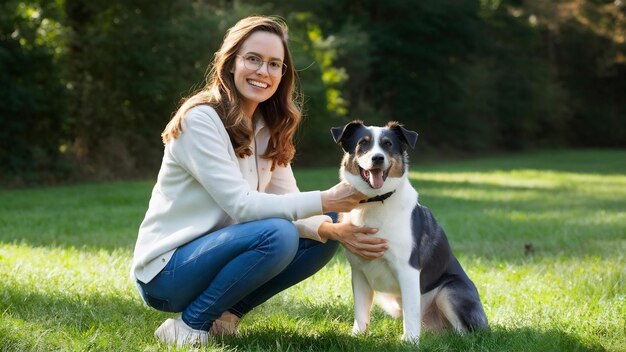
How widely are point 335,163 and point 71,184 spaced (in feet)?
36.2

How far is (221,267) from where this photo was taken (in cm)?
352

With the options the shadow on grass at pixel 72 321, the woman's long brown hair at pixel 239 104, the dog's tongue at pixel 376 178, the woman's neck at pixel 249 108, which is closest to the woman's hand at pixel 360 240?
the dog's tongue at pixel 376 178

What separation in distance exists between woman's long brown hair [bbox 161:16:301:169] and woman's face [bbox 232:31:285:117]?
4 centimetres

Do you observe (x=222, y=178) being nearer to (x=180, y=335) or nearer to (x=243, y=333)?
(x=180, y=335)

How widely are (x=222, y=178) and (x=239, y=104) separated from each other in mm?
512

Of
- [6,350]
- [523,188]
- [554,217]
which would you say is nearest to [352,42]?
[523,188]

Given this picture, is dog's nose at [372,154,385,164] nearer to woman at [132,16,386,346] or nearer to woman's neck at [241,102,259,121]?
woman at [132,16,386,346]

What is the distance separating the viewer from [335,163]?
989 inches

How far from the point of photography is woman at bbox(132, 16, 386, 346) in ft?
11.4

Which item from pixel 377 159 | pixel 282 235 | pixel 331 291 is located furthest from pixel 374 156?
pixel 331 291

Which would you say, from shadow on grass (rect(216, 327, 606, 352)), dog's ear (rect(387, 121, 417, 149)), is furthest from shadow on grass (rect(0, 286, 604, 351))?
dog's ear (rect(387, 121, 417, 149))

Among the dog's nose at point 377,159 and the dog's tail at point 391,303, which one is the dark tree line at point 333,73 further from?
the dog's tail at point 391,303

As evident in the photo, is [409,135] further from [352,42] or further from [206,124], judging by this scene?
[352,42]

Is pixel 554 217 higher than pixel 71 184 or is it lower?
higher
